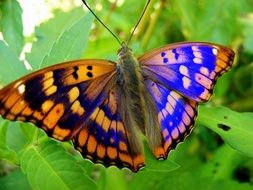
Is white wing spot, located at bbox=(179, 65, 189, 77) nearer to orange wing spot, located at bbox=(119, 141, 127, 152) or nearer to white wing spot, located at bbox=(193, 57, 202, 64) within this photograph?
white wing spot, located at bbox=(193, 57, 202, 64)

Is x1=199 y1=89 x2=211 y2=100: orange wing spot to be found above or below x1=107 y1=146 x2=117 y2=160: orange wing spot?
below

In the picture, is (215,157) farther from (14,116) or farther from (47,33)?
(14,116)

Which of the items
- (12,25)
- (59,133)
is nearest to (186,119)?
(59,133)

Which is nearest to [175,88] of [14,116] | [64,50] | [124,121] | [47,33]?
[124,121]

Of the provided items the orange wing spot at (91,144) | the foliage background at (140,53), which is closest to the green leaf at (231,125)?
the foliage background at (140,53)

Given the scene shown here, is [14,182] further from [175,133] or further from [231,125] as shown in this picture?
[231,125]

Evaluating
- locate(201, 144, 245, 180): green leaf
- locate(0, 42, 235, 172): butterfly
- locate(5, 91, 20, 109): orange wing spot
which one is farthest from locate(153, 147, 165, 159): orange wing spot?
locate(201, 144, 245, 180): green leaf
